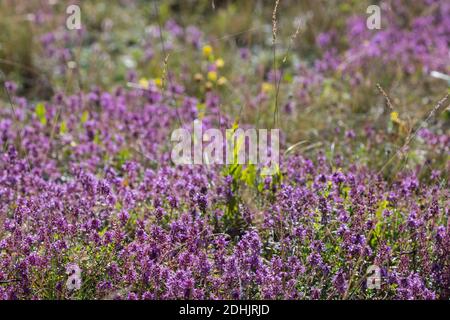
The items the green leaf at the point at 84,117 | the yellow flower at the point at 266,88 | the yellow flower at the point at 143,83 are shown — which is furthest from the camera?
the yellow flower at the point at 266,88

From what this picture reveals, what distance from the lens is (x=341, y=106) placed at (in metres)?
5.46

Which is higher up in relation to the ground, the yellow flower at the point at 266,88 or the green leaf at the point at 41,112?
the yellow flower at the point at 266,88

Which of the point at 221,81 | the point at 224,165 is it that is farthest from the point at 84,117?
the point at 224,165

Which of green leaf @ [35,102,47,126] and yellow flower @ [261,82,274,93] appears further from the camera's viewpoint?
yellow flower @ [261,82,274,93]

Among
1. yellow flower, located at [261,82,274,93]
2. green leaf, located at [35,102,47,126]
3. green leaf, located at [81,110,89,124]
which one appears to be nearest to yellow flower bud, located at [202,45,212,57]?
yellow flower, located at [261,82,274,93]

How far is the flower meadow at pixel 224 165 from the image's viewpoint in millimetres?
3189

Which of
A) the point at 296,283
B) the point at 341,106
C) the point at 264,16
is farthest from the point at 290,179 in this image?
the point at 264,16

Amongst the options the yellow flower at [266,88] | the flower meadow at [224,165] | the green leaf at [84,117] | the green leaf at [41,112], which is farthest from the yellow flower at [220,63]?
the green leaf at [41,112]

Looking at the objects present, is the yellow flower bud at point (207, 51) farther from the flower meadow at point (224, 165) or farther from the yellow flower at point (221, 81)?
the yellow flower at point (221, 81)

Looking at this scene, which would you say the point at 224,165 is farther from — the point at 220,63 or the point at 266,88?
the point at 220,63

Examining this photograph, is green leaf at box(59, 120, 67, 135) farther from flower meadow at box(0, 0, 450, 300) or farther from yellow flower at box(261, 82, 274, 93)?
yellow flower at box(261, 82, 274, 93)

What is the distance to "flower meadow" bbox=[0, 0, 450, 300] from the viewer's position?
3189 mm

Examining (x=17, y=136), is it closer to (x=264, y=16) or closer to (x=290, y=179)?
(x=290, y=179)

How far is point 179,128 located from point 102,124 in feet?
2.04
